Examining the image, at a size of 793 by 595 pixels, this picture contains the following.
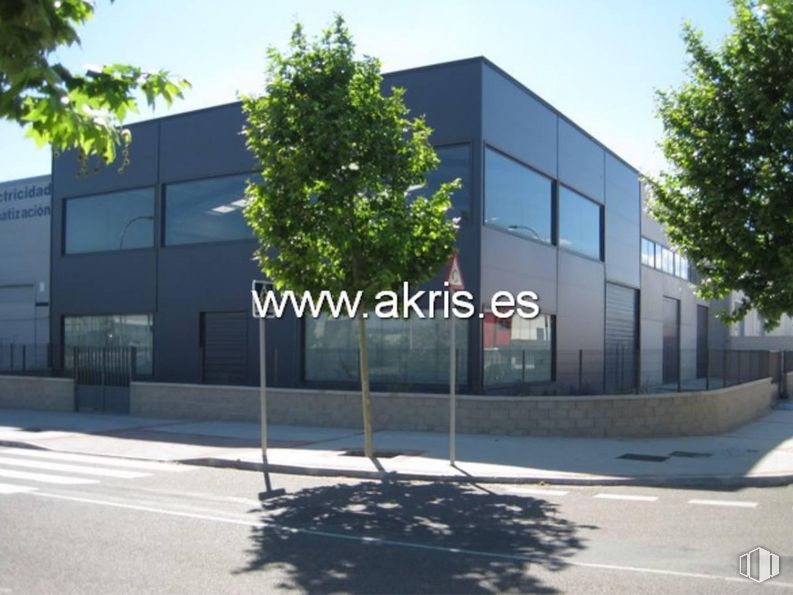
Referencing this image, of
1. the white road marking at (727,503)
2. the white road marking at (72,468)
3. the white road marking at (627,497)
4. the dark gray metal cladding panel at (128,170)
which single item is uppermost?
the dark gray metal cladding panel at (128,170)

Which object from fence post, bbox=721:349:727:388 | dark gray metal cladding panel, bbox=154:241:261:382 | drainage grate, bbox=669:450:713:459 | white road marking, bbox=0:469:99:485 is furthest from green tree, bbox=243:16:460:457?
fence post, bbox=721:349:727:388

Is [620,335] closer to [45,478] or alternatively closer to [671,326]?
[671,326]

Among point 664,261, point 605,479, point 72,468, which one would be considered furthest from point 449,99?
point 664,261

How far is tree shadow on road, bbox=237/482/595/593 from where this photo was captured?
6.68 meters

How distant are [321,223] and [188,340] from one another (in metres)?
10.8

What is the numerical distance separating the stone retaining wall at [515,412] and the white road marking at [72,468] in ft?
18.8

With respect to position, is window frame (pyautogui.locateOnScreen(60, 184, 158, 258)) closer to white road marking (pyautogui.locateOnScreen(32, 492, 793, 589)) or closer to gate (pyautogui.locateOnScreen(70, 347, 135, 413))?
gate (pyautogui.locateOnScreen(70, 347, 135, 413))

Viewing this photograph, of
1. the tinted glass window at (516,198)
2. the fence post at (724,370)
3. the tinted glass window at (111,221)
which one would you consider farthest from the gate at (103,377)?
the fence post at (724,370)

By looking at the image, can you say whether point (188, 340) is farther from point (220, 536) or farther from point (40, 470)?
point (220, 536)

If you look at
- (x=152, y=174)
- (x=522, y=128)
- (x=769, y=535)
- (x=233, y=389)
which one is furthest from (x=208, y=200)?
(x=769, y=535)

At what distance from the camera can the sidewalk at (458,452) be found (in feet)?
39.6

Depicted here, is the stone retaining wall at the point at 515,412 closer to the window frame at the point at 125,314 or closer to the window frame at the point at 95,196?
the window frame at the point at 125,314

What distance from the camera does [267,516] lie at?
A: 9320mm

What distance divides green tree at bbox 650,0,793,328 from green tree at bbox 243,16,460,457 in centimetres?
406
